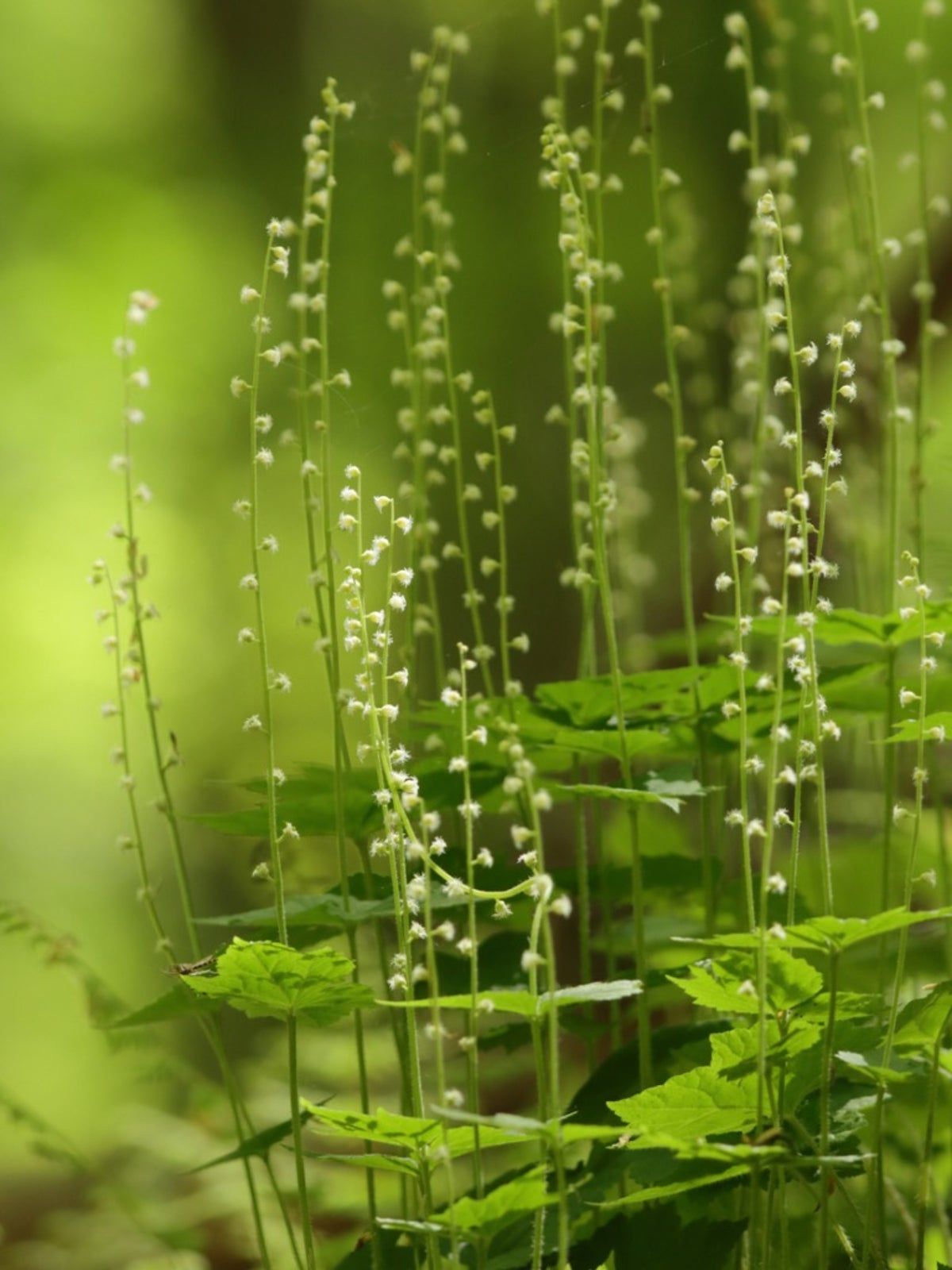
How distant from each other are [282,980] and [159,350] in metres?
3.97

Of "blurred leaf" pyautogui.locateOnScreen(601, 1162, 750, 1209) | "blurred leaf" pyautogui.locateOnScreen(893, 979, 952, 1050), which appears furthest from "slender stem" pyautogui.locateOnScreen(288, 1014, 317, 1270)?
"blurred leaf" pyautogui.locateOnScreen(893, 979, 952, 1050)

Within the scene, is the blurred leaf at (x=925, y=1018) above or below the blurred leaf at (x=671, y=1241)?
above

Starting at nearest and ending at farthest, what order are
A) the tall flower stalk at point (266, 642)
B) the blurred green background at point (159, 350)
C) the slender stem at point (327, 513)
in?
the tall flower stalk at point (266, 642) → the slender stem at point (327, 513) → the blurred green background at point (159, 350)

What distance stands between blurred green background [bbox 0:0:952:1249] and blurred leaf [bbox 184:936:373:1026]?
2.16 m

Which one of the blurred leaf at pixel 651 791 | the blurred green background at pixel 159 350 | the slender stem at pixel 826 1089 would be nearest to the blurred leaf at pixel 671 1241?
the slender stem at pixel 826 1089

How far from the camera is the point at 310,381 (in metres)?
1.35

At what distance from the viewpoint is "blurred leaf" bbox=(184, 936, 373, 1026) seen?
91 centimetres

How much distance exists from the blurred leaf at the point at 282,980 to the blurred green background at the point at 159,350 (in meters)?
2.16

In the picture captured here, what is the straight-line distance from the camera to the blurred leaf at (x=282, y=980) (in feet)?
2.97

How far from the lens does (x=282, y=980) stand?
94 cm

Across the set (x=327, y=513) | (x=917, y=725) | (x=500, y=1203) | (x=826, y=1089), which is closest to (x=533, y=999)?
(x=500, y=1203)

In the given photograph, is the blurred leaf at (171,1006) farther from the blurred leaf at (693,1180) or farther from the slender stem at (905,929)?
the slender stem at (905,929)

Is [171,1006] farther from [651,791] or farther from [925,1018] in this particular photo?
[925,1018]

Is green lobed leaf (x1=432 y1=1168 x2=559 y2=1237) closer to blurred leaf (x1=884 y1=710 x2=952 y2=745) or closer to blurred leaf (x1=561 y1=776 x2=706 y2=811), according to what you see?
blurred leaf (x1=561 y1=776 x2=706 y2=811)
